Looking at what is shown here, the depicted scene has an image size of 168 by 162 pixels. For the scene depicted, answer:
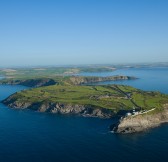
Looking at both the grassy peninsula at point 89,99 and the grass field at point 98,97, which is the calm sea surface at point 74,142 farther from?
the grass field at point 98,97

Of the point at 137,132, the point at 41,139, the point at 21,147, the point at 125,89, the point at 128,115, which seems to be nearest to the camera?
the point at 21,147

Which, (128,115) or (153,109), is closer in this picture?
(128,115)

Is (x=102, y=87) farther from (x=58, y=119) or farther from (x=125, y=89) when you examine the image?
(x=58, y=119)

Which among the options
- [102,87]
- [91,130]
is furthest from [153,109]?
[102,87]

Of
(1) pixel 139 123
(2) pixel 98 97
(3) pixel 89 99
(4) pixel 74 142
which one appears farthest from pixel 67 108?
(4) pixel 74 142

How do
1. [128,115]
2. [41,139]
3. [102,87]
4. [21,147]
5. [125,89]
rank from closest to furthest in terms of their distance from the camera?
1. [21,147]
2. [41,139]
3. [128,115]
4. [125,89]
5. [102,87]

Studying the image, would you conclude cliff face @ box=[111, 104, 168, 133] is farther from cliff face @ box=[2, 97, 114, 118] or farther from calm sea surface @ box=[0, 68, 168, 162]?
cliff face @ box=[2, 97, 114, 118]

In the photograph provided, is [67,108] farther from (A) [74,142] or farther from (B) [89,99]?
(A) [74,142]

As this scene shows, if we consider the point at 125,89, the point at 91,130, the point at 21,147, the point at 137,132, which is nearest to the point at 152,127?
the point at 137,132
